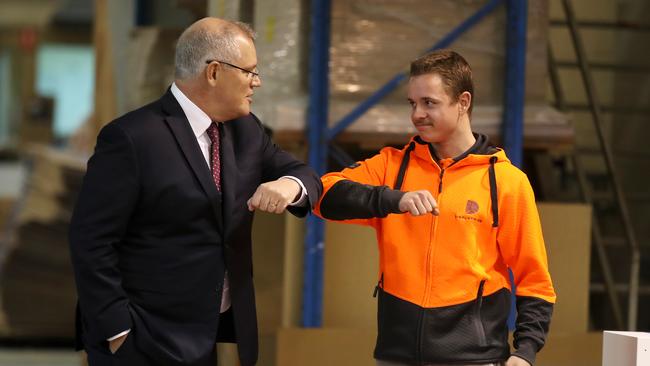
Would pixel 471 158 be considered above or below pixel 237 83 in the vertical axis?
below

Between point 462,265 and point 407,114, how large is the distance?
8.53 ft

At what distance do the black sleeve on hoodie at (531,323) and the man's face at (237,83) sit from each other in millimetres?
946

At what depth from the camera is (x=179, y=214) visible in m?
3.17

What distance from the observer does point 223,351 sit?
13.8 ft

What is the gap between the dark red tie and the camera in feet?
10.7

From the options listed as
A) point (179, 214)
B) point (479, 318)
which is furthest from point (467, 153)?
point (179, 214)

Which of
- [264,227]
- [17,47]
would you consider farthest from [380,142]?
[17,47]

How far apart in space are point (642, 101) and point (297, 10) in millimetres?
3318

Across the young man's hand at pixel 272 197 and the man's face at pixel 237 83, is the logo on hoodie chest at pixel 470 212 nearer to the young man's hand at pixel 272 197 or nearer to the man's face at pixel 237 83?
the young man's hand at pixel 272 197

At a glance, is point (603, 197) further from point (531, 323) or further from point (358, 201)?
point (358, 201)

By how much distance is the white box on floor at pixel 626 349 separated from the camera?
3.40 meters

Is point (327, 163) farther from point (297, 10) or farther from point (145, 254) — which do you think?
point (145, 254)

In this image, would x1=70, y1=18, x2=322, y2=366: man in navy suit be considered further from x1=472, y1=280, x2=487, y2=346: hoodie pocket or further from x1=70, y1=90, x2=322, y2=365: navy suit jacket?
x1=472, y1=280, x2=487, y2=346: hoodie pocket

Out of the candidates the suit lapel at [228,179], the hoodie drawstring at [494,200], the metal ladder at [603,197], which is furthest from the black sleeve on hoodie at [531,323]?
the metal ladder at [603,197]
